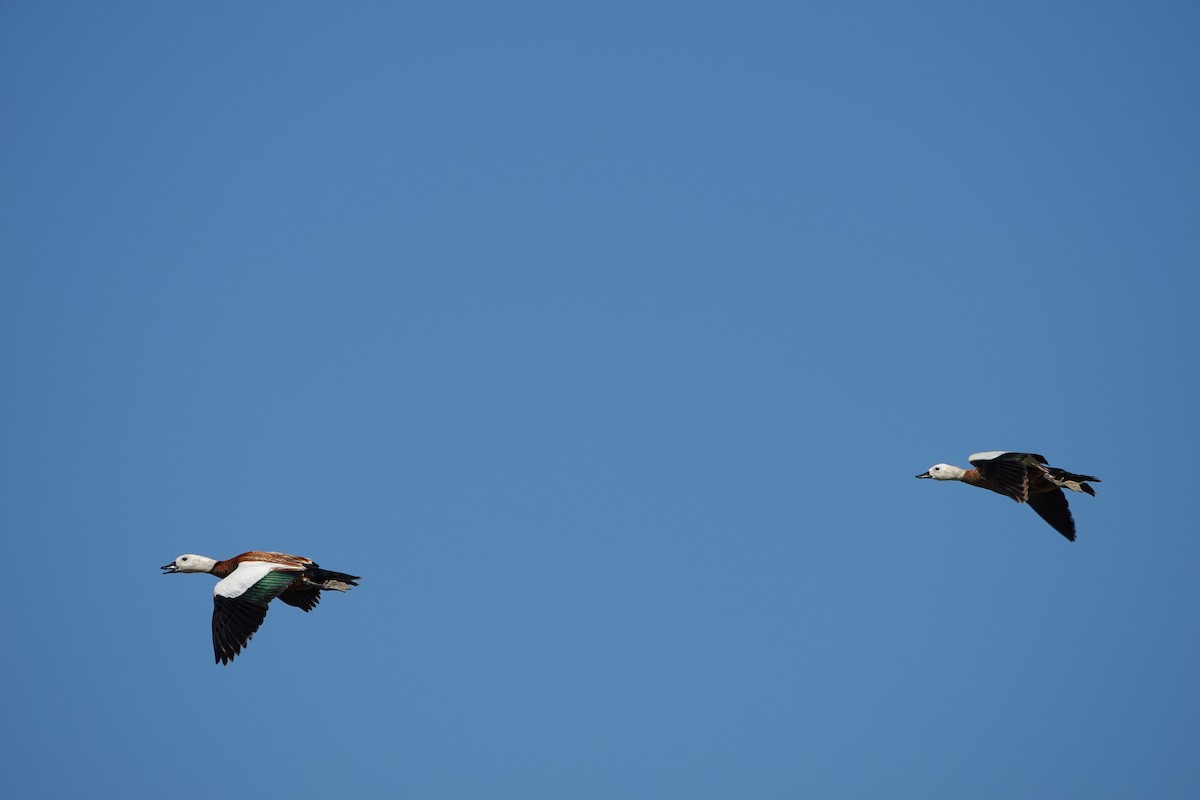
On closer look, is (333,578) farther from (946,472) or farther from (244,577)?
(946,472)

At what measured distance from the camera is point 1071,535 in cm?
3588

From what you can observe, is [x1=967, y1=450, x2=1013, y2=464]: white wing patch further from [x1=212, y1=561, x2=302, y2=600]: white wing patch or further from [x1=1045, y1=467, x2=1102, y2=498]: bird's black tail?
[x1=212, y1=561, x2=302, y2=600]: white wing patch

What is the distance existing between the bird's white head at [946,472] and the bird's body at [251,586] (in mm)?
14849

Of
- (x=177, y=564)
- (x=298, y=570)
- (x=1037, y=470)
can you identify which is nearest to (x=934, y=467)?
(x=1037, y=470)

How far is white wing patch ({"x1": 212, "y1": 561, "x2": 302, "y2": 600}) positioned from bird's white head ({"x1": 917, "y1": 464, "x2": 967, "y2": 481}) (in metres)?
16.1

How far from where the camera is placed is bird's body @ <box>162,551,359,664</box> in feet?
99.7

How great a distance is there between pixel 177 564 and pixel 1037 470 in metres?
20.4

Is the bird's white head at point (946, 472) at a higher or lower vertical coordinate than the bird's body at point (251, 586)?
higher

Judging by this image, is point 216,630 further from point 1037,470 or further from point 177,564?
point 1037,470

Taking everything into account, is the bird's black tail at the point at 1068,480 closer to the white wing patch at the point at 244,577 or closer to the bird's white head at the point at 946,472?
the bird's white head at the point at 946,472

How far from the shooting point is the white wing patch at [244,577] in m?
31.1

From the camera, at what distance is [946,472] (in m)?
37.8

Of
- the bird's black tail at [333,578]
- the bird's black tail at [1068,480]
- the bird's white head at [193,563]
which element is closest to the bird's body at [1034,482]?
the bird's black tail at [1068,480]

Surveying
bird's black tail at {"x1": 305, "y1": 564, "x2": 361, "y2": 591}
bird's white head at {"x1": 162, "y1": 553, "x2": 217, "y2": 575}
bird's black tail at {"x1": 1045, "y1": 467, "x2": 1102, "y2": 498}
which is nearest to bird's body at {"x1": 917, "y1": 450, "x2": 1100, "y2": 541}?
bird's black tail at {"x1": 1045, "y1": 467, "x2": 1102, "y2": 498}
